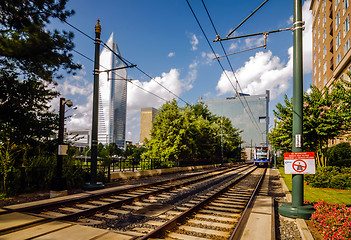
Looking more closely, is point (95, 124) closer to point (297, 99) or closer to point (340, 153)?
point (297, 99)

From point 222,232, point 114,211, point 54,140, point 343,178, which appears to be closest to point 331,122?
point 343,178

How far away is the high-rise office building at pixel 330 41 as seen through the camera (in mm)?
33031

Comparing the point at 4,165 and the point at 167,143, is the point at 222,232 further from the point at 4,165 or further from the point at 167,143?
the point at 167,143

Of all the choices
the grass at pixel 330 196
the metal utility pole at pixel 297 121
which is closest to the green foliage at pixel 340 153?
the grass at pixel 330 196

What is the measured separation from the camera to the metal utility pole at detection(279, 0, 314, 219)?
22.9 ft

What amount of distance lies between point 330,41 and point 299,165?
143 ft

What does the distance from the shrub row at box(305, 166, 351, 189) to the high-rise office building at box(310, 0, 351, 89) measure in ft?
69.7

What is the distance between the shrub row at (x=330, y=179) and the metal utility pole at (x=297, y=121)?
334 inches

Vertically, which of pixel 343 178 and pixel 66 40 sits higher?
pixel 66 40

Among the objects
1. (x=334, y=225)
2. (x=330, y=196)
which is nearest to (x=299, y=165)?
(x=334, y=225)

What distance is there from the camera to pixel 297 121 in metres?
7.34

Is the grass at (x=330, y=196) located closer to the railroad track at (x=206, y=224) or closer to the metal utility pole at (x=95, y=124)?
the railroad track at (x=206, y=224)

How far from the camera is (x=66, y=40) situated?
11.3 meters

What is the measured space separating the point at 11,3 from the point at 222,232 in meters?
11.8
